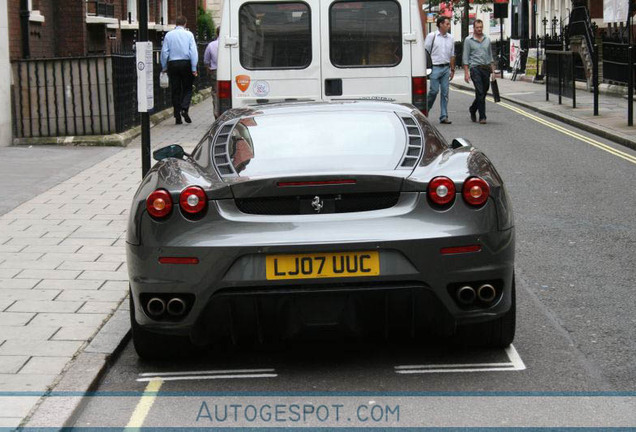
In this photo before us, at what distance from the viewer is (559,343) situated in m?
5.97

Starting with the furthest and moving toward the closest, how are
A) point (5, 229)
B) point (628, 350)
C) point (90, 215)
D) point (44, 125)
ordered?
point (44, 125) → point (90, 215) → point (5, 229) → point (628, 350)

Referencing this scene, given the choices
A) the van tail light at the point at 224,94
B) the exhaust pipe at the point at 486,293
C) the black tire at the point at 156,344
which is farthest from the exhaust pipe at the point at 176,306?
the van tail light at the point at 224,94

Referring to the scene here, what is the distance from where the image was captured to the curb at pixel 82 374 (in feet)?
15.6

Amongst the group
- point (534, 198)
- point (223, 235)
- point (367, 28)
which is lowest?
point (534, 198)

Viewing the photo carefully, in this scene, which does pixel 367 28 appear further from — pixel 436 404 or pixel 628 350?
pixel 436 404

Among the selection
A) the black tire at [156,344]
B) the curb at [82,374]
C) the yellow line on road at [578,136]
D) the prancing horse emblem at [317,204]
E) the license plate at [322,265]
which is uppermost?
the prancing horse emblem at [317,204]

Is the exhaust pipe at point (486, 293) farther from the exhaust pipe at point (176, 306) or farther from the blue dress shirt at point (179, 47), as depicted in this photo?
the blue dress shirt at point (179, 47)

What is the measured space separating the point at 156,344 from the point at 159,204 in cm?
76

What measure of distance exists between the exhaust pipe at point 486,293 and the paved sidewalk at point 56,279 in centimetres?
185

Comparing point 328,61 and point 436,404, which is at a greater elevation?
point 328,61

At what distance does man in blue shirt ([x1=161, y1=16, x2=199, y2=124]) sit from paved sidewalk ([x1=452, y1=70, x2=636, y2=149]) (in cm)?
717

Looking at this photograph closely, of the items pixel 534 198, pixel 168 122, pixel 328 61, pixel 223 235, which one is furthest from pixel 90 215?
pixel 168 122

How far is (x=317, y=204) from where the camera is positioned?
17.3 feet

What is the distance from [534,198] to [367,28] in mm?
2669
